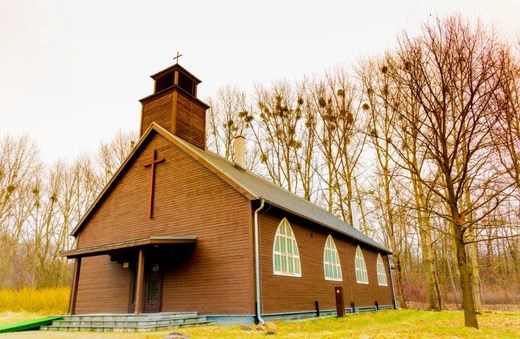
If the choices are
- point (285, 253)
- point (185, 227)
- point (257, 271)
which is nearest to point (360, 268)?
point (285, 253)

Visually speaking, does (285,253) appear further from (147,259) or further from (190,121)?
(190,121)

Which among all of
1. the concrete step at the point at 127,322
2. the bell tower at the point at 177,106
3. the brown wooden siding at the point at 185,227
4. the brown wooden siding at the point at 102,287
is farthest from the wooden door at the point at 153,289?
the bell tower at the point at 177,106

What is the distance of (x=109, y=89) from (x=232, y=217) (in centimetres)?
1343

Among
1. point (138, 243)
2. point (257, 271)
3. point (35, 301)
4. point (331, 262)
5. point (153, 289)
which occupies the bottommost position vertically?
point (35, 301)

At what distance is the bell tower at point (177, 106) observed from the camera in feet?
53.1

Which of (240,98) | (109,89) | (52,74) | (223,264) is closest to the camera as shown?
(223,264)

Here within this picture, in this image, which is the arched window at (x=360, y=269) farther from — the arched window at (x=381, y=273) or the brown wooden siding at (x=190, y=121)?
the brown wooden siding at (x=190, y=121)

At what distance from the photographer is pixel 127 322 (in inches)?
388

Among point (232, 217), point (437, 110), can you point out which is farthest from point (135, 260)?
point (437, 110)

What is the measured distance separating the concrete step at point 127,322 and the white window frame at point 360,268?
10.8 meters

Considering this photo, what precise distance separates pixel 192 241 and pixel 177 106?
6454 millimetres

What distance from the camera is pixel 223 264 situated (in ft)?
39.4

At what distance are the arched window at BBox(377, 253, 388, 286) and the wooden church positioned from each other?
503cm

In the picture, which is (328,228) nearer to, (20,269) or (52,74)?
(52,74)
